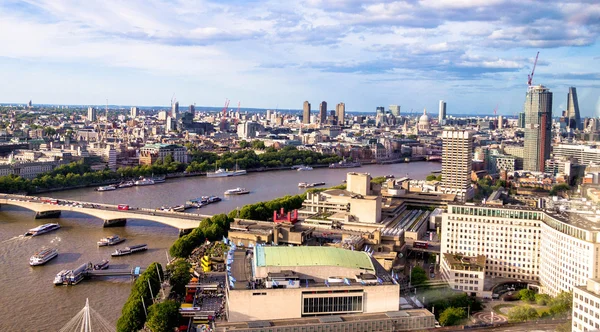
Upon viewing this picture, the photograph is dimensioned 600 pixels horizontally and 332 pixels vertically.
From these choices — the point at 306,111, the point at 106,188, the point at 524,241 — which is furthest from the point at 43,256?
the point at 306,111

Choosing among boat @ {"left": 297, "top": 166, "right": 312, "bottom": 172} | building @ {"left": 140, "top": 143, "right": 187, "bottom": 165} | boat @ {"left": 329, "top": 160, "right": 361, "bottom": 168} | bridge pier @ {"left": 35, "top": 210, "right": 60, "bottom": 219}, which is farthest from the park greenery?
boat @ {"left": 329, "top": 160, "right": 361, "bottom": 168}

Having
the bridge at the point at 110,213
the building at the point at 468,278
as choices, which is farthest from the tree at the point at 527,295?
the bridge at the point at 110,213

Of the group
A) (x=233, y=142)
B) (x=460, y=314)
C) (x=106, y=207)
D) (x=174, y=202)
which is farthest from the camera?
(x=233, y=142)

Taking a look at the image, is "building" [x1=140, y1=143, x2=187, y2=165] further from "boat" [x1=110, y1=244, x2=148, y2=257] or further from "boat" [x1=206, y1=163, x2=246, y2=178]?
"boat" [x1=110, y1=244, x2=148, y2=257]

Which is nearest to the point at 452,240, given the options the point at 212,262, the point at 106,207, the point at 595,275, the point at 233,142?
the point at 595,275

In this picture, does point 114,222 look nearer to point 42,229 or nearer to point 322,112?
point 42,229

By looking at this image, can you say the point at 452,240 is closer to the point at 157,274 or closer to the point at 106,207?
the point at 157,274
